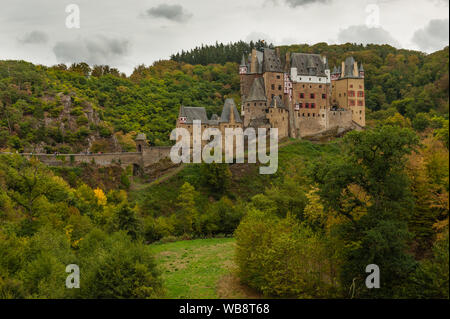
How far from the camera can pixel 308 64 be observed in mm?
73375

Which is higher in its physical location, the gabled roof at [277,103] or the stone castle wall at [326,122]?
the gabled roof at [277,103]

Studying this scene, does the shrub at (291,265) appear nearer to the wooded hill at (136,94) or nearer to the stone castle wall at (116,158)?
the wooded hill at (136,94)

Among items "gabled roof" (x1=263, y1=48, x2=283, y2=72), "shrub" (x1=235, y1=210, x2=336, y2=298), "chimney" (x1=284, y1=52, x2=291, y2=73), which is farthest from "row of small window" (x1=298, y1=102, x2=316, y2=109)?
"shrub" (x1=235, y1=210, x2=336, y2=298)

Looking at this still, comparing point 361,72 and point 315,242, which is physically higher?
point 361,72

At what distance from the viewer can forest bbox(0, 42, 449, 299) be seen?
20609mm

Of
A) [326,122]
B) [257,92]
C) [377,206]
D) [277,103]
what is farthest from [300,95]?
[377,206]

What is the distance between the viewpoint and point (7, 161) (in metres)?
47.7

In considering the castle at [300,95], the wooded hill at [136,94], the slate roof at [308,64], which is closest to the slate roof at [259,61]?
the castle at [300,95]

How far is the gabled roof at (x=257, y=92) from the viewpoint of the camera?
6875 cm

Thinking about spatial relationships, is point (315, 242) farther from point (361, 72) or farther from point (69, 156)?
point (361, 72)
